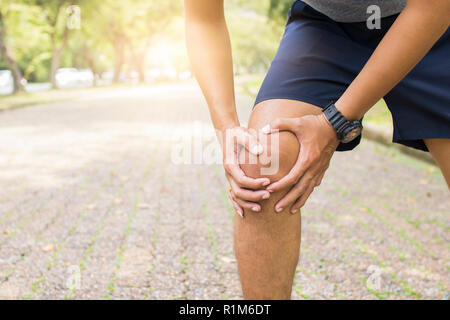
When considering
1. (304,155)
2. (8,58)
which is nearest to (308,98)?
(304,155)

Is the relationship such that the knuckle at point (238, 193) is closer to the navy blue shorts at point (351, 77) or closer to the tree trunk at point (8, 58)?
the navy blue shorts at point (351, 77)

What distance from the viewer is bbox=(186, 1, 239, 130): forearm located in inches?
59.1

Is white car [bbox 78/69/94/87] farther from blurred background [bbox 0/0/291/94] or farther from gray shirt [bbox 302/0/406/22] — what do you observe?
gray shirt [bbox 302/0/406/22]

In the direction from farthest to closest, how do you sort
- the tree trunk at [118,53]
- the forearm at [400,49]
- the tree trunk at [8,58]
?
the tree trunk at [118,53] < the tree trunk at [8,58] < the forearm at [400,49]

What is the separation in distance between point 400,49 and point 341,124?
0.25m

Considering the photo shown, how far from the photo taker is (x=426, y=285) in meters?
2.76

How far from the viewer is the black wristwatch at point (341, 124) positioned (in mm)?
1310

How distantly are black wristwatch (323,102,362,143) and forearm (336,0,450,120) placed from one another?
0.07ft

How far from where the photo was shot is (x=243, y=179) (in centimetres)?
124

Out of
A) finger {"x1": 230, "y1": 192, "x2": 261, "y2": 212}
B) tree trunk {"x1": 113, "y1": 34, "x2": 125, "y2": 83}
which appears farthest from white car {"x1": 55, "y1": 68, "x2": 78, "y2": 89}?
finger {"x1": 230, "y1": 192, "x2": 261, "y2": 212}

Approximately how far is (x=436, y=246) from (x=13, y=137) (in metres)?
7.61

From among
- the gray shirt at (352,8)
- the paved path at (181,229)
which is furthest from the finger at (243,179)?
the paved path at (181,229)

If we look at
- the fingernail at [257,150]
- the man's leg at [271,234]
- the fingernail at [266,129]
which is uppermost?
the fingernail at [266,129]
